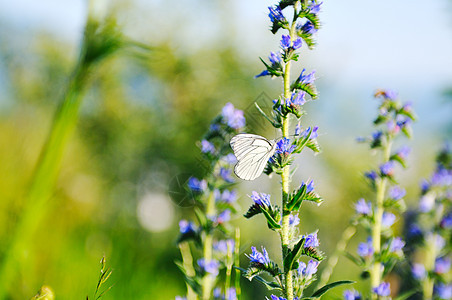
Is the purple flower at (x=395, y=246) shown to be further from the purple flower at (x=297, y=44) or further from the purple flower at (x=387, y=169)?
the purple flower at (x=297, y=44)

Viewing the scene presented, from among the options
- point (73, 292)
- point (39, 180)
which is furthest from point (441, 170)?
point (39, 180)

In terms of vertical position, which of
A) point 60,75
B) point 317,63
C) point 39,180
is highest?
point 39,180

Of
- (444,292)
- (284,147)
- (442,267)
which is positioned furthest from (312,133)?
(442,267)

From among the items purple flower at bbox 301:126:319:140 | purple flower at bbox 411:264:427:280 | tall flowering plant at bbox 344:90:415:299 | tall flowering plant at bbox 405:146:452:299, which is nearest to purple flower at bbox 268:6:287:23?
purple flower at bbox 301:126:319:140

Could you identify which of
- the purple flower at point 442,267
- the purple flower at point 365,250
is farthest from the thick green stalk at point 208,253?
the purple flower at point 442,267

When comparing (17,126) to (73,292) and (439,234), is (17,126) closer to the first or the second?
(73,292)

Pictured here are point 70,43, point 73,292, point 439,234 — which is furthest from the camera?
point 70,43
